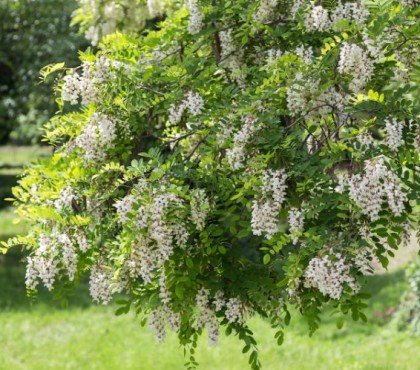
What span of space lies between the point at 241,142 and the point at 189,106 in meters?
0.51

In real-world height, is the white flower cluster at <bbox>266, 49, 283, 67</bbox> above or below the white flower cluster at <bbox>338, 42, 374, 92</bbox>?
above

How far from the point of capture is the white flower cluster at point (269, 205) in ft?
13.3

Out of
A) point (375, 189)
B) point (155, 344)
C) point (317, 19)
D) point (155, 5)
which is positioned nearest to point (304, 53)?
point (317, 19)

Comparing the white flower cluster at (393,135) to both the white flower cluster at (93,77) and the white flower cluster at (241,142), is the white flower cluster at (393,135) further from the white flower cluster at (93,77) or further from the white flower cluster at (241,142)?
the white flower cluster at (93,77)

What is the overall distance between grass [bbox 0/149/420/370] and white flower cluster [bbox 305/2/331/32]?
471 cm

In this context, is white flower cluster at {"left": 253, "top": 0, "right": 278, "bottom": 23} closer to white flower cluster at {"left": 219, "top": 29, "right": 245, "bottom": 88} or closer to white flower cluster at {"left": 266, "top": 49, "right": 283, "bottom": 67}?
white flower cluster at {"left": 266, "top": 49, "right": 283, "bottom": 67}

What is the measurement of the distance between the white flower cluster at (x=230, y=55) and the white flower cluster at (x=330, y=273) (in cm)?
146

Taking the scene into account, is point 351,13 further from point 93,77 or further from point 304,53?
point 93,77

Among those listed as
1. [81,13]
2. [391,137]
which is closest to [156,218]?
[391,137]

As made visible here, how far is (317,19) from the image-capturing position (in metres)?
4.48

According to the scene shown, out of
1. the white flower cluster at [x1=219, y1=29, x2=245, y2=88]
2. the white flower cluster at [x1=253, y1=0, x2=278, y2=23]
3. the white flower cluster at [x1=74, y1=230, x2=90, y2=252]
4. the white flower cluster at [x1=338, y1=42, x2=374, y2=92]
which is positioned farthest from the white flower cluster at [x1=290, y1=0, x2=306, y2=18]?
the white flower cluster at [x1=74, y1=230, x2=90, y2=252]

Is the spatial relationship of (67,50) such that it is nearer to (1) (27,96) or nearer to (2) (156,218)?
(1) (27,96)

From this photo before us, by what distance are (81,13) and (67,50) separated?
20.2 ft

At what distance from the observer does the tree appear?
3.97 metres
